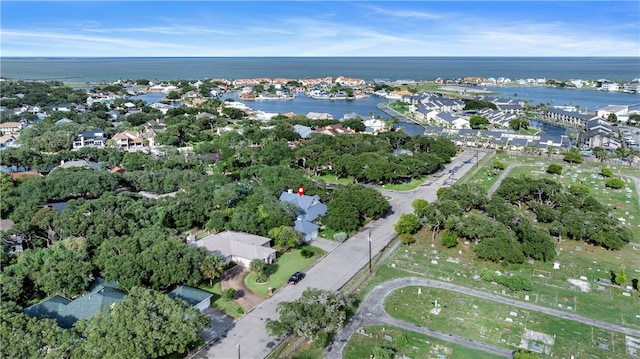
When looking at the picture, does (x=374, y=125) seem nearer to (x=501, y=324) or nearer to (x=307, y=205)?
(x=307, y=205)

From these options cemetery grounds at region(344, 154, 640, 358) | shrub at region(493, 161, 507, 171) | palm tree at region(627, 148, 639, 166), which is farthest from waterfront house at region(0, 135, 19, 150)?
palm tree at region(627, 148, 639, 166)

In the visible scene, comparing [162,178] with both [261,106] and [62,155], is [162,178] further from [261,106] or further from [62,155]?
[261,106]

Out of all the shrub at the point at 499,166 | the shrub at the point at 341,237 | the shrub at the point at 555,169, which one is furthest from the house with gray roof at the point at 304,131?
the shrub at the point at 341,237

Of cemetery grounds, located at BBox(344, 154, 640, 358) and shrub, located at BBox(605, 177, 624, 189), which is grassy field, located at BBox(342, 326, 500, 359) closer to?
cemetery grounds, located at BBox(344, 154, 640, 358)

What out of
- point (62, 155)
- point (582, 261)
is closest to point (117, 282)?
point (582, 261)

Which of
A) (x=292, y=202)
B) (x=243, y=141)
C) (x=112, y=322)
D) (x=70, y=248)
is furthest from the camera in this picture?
(x=243, y=141)

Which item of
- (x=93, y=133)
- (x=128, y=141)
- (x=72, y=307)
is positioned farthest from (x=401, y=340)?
(x=93, y=133)
